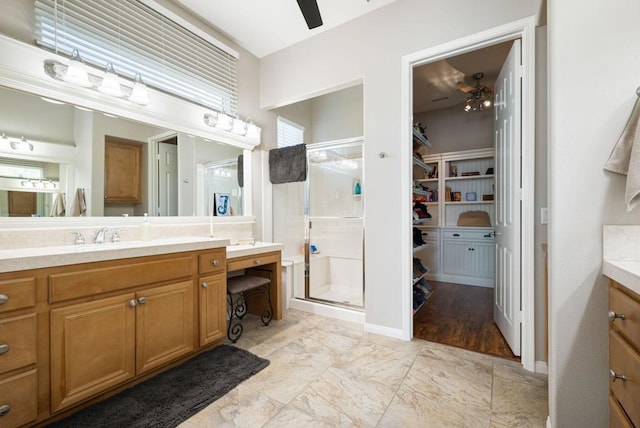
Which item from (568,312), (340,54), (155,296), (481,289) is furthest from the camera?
(481,289)

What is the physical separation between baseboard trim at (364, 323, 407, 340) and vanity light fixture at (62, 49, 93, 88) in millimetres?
2949

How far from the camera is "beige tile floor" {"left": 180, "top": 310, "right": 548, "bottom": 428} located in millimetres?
1450

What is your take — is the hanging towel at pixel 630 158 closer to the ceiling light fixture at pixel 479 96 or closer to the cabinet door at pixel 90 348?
the cabinet door at pixel 90 348

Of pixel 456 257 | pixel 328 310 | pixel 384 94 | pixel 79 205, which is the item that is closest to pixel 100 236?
pixel 79 205

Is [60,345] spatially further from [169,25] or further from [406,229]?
[169,25]

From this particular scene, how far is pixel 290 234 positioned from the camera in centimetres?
374

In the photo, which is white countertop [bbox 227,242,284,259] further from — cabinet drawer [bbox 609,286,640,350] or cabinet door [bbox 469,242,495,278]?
cabinet door [bbox 469,242,495,278]

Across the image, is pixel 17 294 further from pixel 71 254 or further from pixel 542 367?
pixel 542 367

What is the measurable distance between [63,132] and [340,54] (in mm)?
2458

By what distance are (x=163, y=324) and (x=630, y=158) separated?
2554 millimetres

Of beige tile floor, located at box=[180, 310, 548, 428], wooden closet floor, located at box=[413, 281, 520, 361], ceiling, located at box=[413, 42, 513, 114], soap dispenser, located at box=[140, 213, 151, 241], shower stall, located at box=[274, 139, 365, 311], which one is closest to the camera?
beige tile floor, located at box=[180, 310, 548, 428]

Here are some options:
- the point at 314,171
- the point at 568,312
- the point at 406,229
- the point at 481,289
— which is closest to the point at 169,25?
the point at 314,171

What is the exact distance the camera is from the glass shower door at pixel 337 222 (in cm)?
383

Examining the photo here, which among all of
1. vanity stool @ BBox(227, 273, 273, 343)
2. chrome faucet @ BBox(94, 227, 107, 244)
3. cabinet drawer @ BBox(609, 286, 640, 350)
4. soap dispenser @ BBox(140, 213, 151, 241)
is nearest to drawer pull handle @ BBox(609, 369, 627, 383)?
cabinet drawer @ BBox(609, 286, 640, 350)
